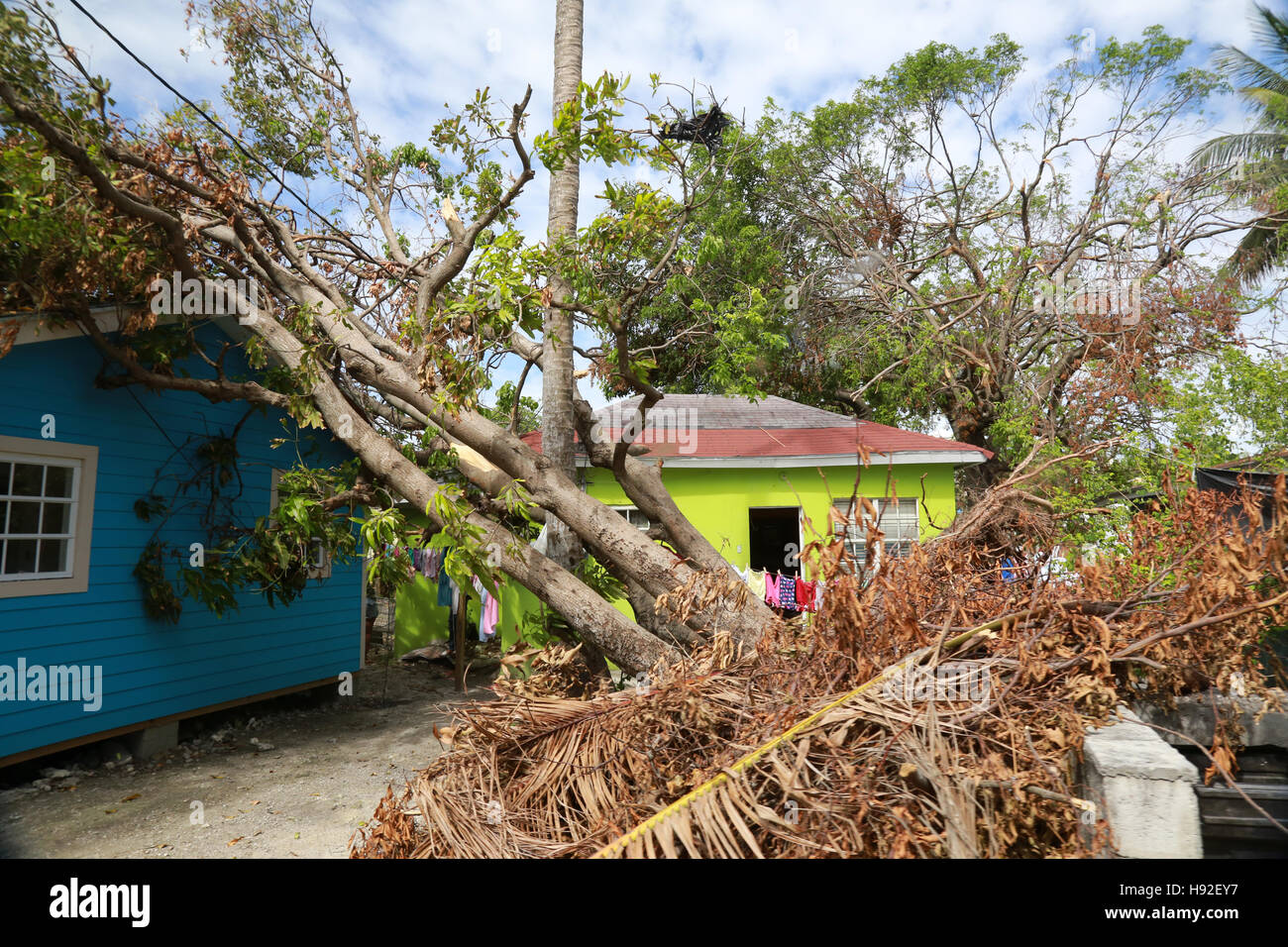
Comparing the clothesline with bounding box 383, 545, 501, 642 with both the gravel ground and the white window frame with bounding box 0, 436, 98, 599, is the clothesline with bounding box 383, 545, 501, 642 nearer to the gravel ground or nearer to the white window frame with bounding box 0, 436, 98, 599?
the gravel ground

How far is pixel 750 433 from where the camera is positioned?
12.4m

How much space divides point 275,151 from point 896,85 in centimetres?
1487

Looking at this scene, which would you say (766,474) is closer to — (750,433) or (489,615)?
(750,433)

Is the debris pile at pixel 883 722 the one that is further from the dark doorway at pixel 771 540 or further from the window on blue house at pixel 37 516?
the dark doorway at pixel 771 540

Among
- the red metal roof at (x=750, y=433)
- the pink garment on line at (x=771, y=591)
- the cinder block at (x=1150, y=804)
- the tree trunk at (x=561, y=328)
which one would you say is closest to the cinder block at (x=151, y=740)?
the tree trunk at (x=561, y=328)

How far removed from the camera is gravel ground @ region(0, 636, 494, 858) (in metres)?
5.22

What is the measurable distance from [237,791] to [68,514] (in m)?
3.14

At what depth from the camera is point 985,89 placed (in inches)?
672

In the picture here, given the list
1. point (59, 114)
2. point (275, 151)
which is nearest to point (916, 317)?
point (275, 151)

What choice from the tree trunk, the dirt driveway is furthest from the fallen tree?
the dirt driveway

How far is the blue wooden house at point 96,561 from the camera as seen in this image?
20.4 feet

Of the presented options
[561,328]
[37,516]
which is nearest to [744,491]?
[561,328]

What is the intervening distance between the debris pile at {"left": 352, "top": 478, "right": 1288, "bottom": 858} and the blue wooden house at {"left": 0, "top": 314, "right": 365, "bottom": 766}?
5.30m
